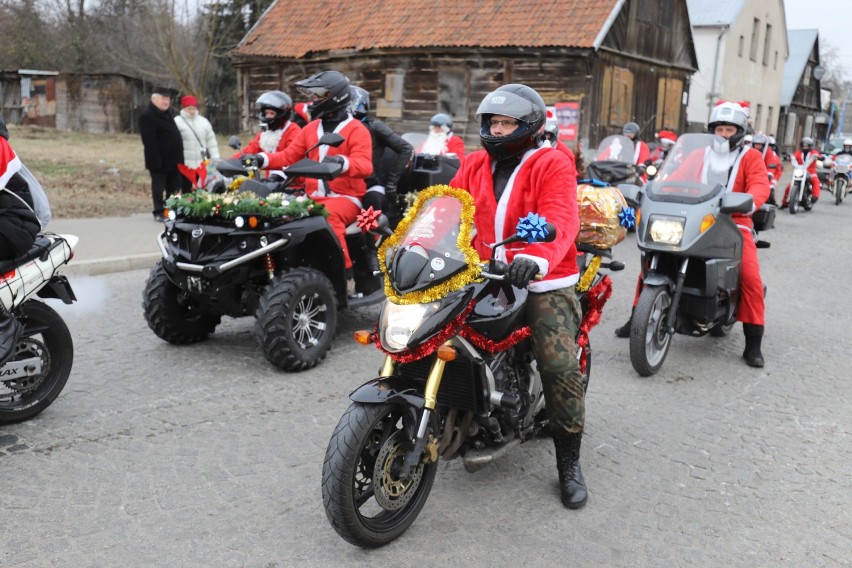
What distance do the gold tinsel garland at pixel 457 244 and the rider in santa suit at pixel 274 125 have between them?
369cm

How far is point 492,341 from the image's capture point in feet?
12.0

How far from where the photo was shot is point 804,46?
58.1 m

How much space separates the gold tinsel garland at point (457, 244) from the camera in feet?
11.0

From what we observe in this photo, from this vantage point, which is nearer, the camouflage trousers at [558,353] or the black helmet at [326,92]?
the camouflage trousers at [558,353]

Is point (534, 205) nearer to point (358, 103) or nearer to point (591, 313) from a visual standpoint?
point (591, 313)

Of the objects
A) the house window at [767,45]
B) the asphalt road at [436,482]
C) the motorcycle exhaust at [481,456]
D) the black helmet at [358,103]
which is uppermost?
the house window at [767,45]

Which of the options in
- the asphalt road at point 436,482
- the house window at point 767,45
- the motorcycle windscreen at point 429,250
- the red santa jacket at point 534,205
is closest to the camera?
the motorcycle windscreen at point 429,250

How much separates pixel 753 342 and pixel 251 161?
14.1 feet

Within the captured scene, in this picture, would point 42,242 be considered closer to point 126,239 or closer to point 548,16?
point 126,239

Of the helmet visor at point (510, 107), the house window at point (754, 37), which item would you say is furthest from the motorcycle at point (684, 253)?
the house window at point (754, 37)

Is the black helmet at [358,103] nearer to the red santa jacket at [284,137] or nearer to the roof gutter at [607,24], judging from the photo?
the red santa jacket at [284,137]

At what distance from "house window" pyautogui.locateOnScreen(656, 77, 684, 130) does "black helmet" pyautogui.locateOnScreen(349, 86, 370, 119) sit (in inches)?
926

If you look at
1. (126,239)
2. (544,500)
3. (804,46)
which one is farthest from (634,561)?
(804,46)

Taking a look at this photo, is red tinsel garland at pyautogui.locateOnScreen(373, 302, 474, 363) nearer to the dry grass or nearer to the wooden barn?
the dry grass
